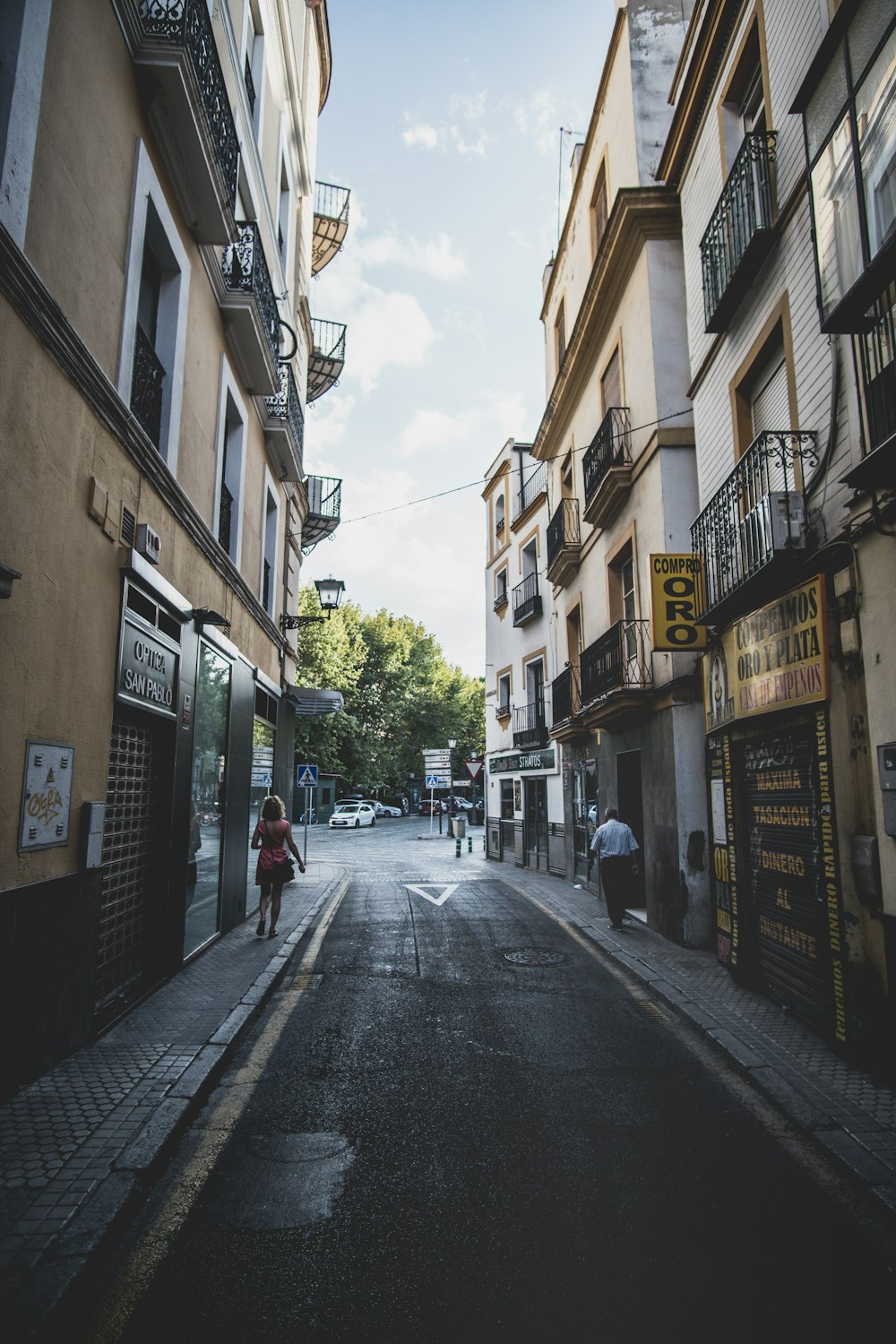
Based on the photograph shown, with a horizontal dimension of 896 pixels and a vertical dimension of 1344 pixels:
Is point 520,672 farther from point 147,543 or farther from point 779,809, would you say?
point 147,543

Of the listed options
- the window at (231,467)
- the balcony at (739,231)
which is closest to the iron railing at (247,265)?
the window at (231,467)

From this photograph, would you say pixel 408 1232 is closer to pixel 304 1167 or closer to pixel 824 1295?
pixel 304 1167

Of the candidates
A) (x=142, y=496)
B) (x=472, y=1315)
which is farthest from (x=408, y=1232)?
(x=142, y=496)

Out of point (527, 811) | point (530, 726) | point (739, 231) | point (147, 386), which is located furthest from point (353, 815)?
point (739, 231)

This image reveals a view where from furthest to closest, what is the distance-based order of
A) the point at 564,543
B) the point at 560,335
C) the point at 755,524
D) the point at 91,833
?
the point at 560,335, the point at 564,543, the point at 755,524, the point at 91,833

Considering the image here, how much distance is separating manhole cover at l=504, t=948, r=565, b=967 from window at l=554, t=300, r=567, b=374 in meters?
13.2

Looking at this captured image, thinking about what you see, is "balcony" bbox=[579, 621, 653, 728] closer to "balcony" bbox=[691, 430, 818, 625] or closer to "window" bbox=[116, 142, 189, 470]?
"balcony" bbox=[691, 430, 818, 625]

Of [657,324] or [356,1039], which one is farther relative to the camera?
[657,324]

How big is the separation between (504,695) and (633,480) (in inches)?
528

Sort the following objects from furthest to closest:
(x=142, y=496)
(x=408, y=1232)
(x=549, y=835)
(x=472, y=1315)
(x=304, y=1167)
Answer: (x=549, y=835) < (x=142, y=496) < (x=304, y=1167) < (x=408, y=1232) < (x=472, y=1315)

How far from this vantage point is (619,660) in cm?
1206

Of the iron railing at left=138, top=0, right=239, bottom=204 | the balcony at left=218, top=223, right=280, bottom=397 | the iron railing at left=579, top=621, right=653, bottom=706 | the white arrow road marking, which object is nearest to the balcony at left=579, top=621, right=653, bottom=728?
the iron railing at left=579, top=621, right=653, bottom=706

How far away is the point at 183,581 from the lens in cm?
799

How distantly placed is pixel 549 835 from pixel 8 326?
16.9m
